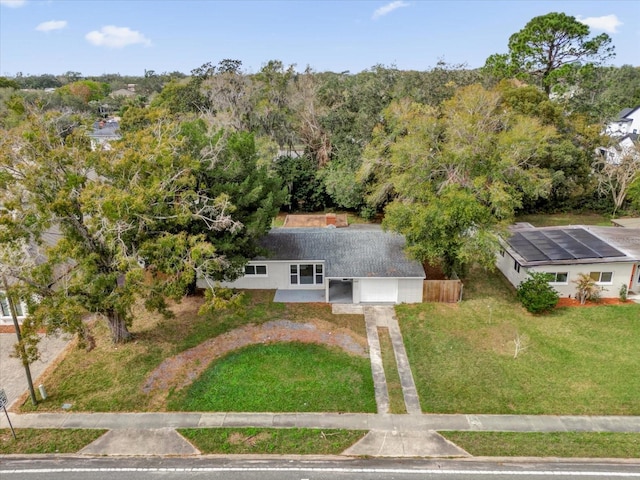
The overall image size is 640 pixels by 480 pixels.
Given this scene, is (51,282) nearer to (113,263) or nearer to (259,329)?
(113,263)

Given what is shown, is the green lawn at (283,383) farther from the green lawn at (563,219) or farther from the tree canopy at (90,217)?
Answer: the green lawn at (563,219)

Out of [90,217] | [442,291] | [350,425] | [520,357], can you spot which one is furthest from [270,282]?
[520,357]

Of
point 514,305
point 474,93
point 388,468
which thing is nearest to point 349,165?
point 474,93

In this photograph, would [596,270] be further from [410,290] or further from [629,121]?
[629,121]

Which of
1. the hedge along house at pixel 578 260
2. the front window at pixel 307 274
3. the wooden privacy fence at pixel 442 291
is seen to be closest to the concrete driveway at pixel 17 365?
the front window at pixel 307 274

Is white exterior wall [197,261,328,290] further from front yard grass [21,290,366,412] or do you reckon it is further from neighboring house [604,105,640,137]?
neighboring house [604,105,640,137]
